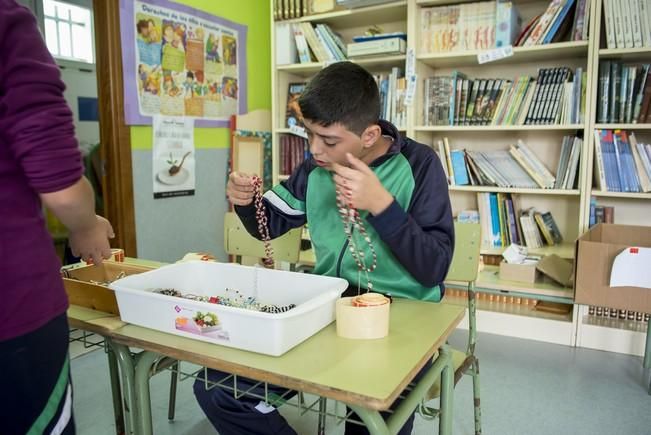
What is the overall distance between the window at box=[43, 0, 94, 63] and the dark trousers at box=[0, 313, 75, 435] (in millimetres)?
3970

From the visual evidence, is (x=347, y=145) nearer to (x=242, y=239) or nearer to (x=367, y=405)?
(x=367, y=405)

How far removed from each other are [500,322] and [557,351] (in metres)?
0.33

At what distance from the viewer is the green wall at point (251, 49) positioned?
3.10 meters

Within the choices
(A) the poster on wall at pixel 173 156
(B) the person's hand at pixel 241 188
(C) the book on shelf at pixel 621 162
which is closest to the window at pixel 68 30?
(A) the poster on wall at pixel 173 156

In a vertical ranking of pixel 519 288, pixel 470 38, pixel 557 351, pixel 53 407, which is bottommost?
pixel 557 351

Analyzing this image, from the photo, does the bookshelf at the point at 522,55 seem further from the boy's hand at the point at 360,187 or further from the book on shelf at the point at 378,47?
the boy's hand at the point at 360,187

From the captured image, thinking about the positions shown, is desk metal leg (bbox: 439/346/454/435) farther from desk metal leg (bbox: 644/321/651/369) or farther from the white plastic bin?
desk metal leg (bbox: 644/321/651/369)

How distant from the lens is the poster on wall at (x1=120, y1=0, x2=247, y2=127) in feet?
8.59

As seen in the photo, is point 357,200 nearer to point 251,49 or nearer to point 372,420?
point 372,420

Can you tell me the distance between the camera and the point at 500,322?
2855mm

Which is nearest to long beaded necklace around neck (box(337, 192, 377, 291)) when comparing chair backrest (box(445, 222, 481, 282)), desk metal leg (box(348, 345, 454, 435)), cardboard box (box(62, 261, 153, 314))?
desk metal leg (box(348, 345, 454, 435))

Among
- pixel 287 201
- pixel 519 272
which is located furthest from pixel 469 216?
pixel 287 201

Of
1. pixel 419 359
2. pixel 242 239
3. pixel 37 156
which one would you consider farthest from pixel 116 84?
pixel 419 359

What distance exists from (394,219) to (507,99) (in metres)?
1.99
